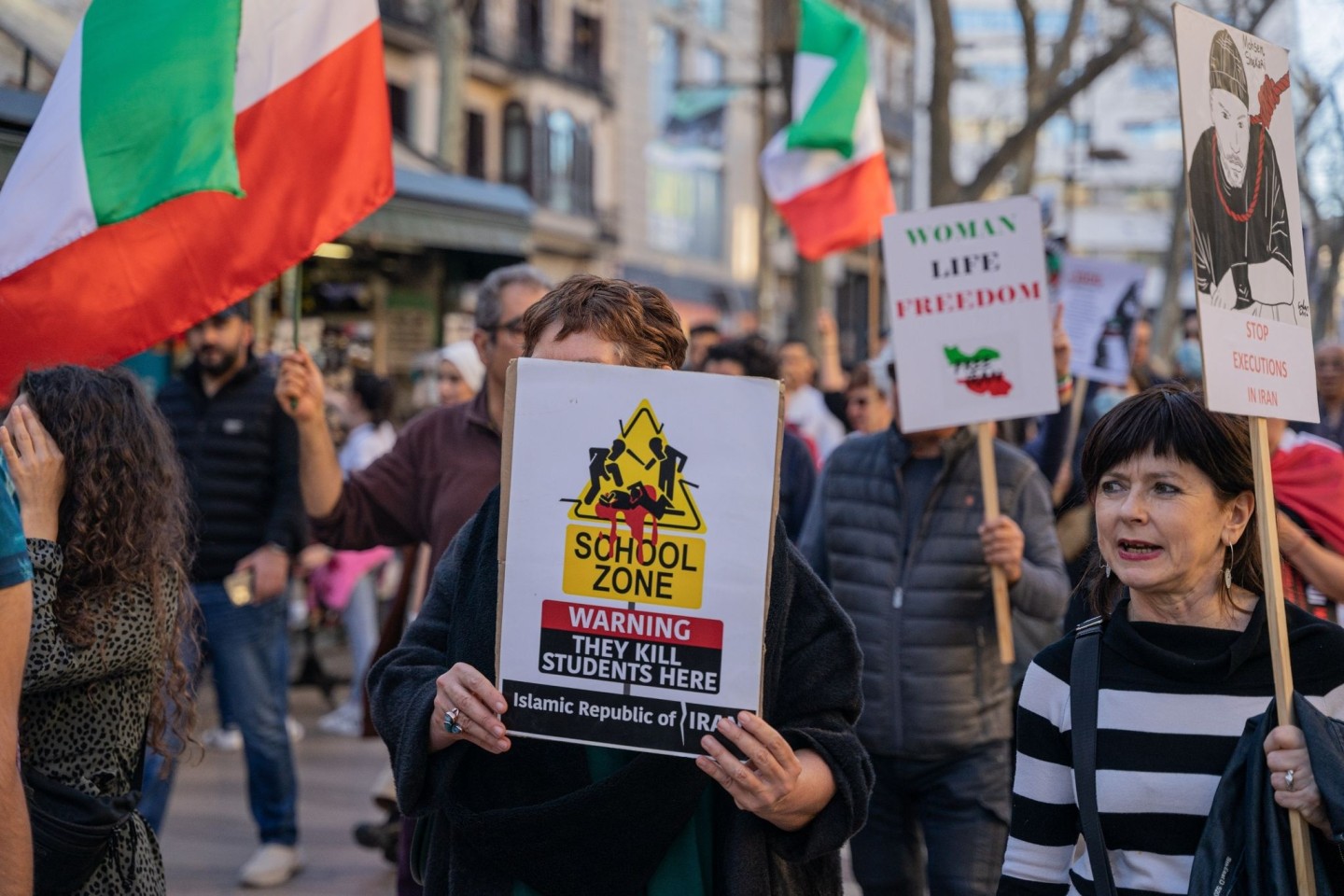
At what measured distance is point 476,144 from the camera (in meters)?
32.3

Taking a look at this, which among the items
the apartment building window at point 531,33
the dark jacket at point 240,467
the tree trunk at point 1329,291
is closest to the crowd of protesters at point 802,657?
the dark jacket at point 240,467

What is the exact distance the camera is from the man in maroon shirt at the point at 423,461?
4.29 metres

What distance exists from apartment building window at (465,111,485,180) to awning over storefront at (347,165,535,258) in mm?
21721

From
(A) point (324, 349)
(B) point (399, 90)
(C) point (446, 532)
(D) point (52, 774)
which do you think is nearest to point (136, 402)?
(D) point (52, 774)

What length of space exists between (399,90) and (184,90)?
86.1 feet

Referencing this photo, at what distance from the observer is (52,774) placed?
2986 mm

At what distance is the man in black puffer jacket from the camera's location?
6.14m

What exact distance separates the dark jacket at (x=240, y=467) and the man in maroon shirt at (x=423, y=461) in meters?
1.94

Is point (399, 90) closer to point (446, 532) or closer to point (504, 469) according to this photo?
point (446, 532)

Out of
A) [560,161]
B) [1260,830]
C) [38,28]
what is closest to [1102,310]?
[38,28]

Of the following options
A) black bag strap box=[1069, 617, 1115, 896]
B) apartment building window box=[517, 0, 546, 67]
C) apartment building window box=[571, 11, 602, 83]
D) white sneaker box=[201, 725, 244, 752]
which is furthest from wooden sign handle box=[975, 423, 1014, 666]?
apartment building window box=[571, 11, 602, 83]

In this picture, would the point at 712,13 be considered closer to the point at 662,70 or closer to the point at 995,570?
the point at 662,70

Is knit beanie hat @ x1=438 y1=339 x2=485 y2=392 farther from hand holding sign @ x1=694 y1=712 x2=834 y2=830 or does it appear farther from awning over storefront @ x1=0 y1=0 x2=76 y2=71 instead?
hand holding sign @ x1=694 y1=712 x2=834 y2=830

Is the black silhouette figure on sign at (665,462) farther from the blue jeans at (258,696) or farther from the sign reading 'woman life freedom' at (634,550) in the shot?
the blue jeans at (258,696)
